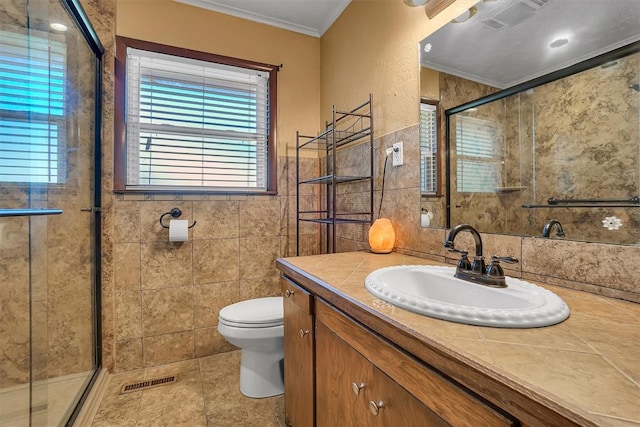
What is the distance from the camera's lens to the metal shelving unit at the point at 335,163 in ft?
5.72

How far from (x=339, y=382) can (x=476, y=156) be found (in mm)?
965

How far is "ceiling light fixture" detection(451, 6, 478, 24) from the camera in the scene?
117 centimetres

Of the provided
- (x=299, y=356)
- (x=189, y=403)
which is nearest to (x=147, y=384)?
(x=189, y=403)

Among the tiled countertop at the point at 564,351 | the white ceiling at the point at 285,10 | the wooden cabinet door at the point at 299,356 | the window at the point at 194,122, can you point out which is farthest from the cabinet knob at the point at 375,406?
the white ceiling at the point at 285,10

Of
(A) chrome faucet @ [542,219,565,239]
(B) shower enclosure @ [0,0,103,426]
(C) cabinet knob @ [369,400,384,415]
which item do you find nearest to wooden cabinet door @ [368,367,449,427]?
(C) cabinet knob @ [369,400,384,415]

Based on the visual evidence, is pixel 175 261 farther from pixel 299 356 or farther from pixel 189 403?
pixel 299 356

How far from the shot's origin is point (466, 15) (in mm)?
1198

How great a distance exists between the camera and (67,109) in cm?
152

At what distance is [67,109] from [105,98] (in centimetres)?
32

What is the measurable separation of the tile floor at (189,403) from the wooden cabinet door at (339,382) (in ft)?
2.08

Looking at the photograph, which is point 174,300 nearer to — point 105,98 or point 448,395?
point 105,98

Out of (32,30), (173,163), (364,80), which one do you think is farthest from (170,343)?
(364,80)

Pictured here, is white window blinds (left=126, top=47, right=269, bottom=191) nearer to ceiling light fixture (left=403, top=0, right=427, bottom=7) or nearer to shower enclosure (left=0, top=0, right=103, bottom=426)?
shower enclosure (left=0, top=0, right=103, bottom=426)

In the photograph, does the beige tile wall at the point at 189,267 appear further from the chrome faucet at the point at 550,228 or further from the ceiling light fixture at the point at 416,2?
the chrome faucet at the point at 550,228
